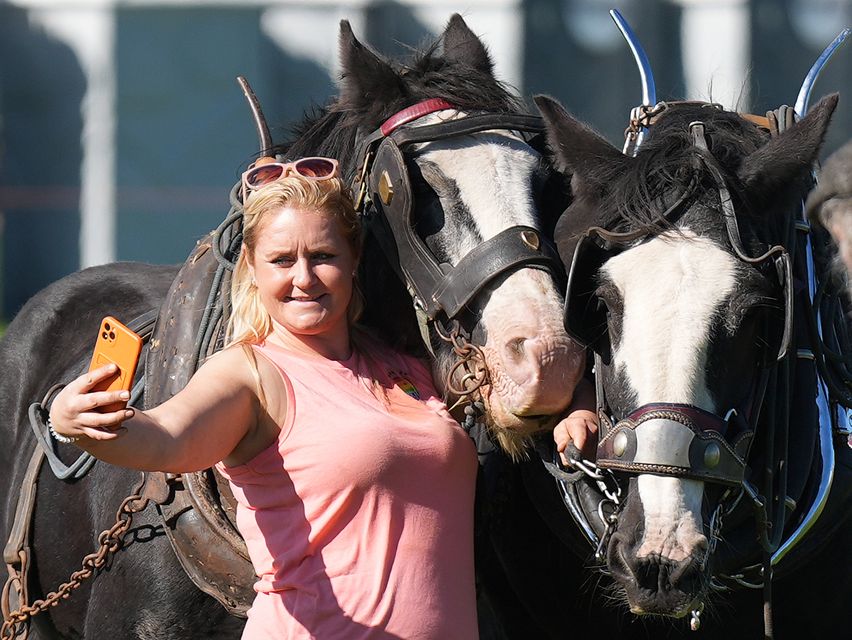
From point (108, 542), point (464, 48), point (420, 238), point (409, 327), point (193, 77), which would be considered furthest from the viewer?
point (193, 77)

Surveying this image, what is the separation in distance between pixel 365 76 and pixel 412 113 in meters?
0.18

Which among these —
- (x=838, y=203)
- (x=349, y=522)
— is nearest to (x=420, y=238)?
(x=349, y=522)

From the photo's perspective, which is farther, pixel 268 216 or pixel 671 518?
pixel 268 216

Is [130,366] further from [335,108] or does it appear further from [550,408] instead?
[335,108]

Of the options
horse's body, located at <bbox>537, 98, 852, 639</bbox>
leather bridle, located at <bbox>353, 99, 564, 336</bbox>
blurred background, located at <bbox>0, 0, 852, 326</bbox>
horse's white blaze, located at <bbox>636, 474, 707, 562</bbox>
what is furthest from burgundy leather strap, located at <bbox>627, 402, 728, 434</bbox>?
blurred background, located at <bbox>0, 0, 852, 326</bbox>

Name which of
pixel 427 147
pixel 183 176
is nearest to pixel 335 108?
pixel 427 147

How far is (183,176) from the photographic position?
1343 cm

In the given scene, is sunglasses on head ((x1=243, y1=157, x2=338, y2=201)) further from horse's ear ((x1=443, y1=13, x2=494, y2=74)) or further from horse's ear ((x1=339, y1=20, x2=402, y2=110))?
horse's ear ((x1=443, y1=13, x2=494, y2=74))

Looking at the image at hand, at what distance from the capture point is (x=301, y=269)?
2602mm

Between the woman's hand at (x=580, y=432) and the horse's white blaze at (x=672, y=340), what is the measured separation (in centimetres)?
18

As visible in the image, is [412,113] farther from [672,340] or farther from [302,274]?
[672,340]

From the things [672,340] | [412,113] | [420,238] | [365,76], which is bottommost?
[672,340]

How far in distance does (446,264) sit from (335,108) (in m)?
0.67

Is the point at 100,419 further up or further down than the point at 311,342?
further down
